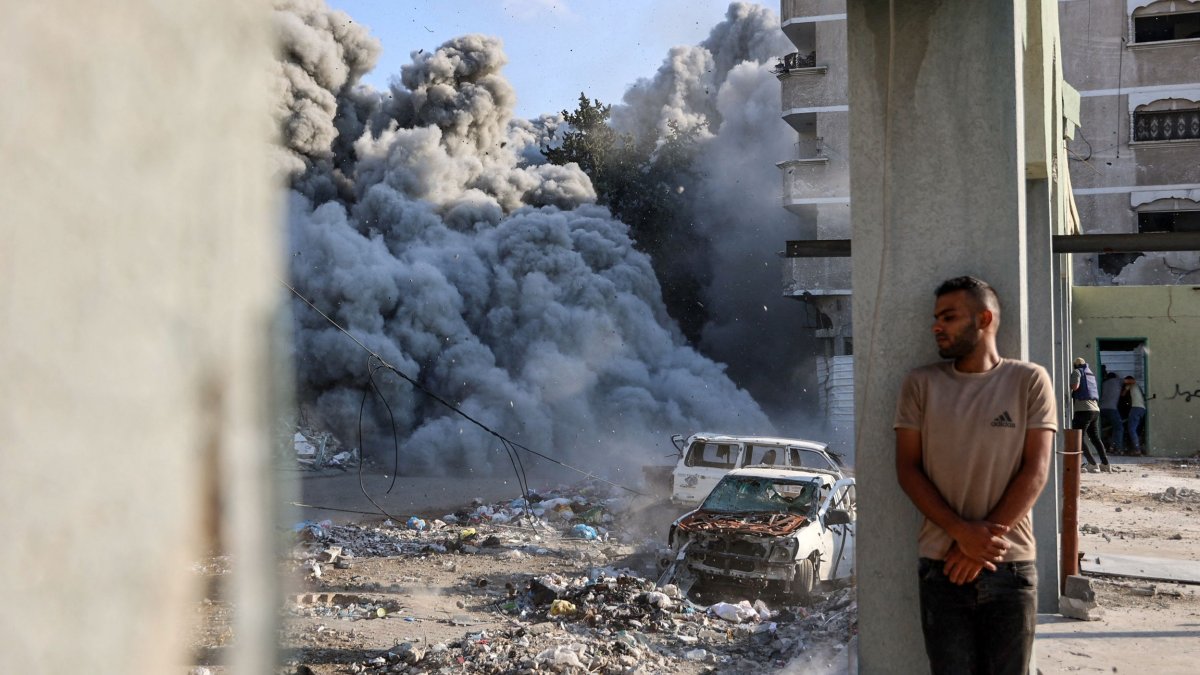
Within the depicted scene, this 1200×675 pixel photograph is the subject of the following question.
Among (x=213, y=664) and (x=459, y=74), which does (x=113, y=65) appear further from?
(x=459, y=74)

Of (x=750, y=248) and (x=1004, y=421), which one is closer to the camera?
(x=1004, y=421)

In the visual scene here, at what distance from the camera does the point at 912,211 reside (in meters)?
3.62

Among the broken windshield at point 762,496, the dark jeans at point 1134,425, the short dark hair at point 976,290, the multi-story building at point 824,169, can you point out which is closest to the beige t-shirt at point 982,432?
the short dark hair at point 976,290

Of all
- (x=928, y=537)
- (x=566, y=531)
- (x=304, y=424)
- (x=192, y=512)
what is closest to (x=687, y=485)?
(x=566, y=531)

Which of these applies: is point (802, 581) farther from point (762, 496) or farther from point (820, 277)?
point (820, 277)

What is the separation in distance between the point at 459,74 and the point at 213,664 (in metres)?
30.9

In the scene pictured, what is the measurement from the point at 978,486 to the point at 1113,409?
18.4 metres

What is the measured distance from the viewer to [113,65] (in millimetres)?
536

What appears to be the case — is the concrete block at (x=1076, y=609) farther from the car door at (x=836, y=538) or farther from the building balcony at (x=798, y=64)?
the building balcony at (x=798, y=64)

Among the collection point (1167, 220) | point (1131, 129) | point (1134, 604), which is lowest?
point (1134, 604)

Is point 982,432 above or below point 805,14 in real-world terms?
below

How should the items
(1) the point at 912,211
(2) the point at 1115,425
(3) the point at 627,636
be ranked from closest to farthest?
1. (1) the point at 912,211
2. (3) the point at 627,636
3. (2) the point at 1115,425

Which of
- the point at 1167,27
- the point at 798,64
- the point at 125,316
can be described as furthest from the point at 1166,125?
the point at 125,316

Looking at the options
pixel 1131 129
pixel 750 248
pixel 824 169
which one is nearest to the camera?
pixel 1131 129
